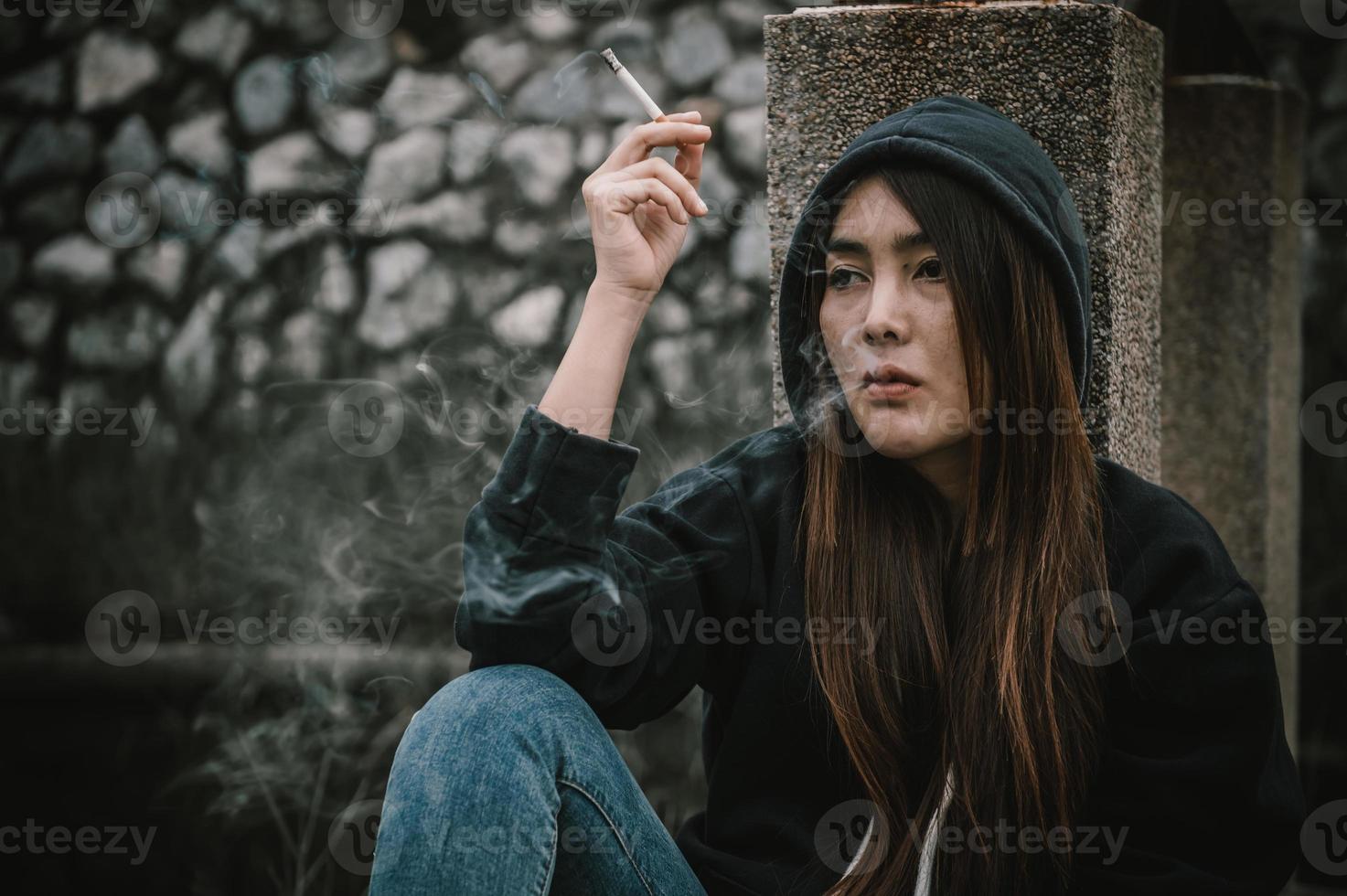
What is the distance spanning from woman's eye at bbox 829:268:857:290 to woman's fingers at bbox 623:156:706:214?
0.77 ft

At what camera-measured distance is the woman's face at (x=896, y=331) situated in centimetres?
193

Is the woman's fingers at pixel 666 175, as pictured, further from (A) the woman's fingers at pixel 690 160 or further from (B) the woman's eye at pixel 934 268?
(B) the woman's eye at pixel 934 268

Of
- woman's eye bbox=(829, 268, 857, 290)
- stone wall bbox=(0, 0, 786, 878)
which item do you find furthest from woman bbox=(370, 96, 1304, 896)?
stone wall bbox=(0, 0, 786, 878)

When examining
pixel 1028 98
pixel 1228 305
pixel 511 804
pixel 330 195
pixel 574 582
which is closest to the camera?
pixel 511 804

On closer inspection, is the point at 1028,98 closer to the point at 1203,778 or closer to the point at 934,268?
the point at 934,268

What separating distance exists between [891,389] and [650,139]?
1.79 ft

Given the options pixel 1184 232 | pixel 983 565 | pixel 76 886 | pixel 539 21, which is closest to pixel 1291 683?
pixel 1184 232

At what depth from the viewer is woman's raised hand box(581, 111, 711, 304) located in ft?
6.44

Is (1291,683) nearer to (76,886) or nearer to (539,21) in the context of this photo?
(539,21)

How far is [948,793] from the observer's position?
1871 mm

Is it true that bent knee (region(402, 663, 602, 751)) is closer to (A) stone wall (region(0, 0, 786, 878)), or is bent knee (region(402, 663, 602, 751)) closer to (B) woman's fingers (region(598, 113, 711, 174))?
(B) woman's fingers (region(598, 113, 711, 174))

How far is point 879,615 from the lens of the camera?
1984 mm

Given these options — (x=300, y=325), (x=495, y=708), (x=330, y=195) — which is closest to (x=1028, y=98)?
(x=495, y=708)

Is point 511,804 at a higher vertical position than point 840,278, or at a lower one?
lower
